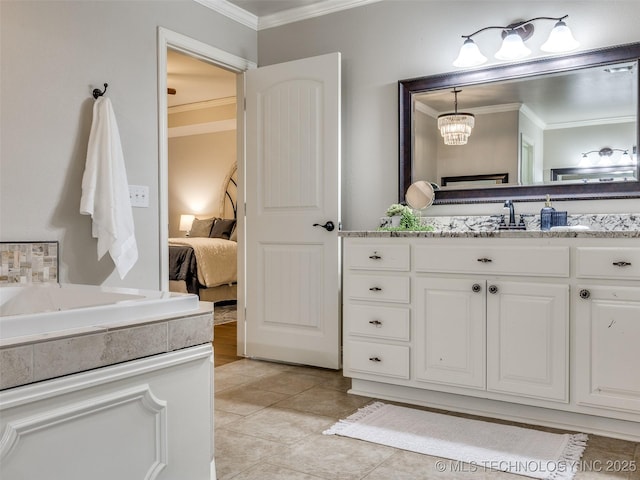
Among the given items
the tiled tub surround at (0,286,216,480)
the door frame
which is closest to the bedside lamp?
the door frame

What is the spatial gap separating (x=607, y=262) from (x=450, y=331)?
0.73m

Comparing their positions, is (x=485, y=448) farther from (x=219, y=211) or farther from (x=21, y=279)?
(x=219, y=211)

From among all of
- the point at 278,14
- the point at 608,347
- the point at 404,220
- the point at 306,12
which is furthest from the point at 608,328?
the point at 278,14

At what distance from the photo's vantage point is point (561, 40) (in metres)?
2.79

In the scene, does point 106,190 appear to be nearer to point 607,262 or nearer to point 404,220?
point 404,220

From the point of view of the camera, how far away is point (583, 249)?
2.29m

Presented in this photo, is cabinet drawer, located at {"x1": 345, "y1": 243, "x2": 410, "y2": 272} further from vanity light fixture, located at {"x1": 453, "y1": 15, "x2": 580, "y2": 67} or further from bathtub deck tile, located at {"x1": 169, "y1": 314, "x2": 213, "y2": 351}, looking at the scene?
bathtub deck tile, located at {"x1": 169, "y1": 314, "x2": 213, "y2": 351}

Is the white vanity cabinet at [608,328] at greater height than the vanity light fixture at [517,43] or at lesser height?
lesser

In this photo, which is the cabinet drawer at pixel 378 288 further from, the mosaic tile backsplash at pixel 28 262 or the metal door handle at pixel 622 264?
the mosaic tile backsplash at pixel 28 262

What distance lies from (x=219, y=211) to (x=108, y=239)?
4784 millimetres

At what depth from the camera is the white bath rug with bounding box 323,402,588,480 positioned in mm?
2023

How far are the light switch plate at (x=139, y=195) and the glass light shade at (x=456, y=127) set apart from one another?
1743 millimetres

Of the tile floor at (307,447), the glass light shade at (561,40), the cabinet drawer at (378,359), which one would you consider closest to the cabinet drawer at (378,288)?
the cabinet drawer at (378,359)

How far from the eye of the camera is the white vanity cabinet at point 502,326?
224cm
